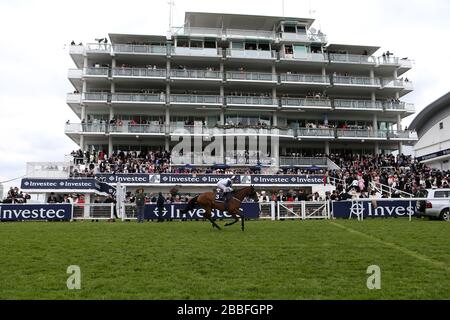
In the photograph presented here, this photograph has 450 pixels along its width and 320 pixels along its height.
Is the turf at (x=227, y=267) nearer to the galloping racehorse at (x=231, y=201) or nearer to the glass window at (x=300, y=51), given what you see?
the galloping racehorse at (x=231, y=201)

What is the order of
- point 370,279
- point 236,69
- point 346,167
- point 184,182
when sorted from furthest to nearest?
point 236,69, point 346,167, point 184,182, point 370,279

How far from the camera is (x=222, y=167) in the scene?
47188 mm

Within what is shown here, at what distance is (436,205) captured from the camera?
22.7 m

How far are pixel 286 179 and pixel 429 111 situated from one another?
1287 inches

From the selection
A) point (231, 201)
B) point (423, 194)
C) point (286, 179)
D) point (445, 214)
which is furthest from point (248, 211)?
point (286, 179)

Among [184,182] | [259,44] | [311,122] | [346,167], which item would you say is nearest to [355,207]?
[184,182]

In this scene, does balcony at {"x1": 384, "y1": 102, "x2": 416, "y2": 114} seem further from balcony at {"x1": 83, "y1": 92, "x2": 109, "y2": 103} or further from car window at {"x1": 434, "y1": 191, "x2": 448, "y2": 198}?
car window at {"x1": 434, "y1": 191, "x2": 448, "y2": 198}

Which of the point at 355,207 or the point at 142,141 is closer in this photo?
the point at 355,207

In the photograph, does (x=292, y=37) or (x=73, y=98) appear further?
(x=292, y=37)

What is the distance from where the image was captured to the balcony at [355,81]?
2140 inches

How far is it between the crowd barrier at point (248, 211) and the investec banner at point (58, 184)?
6067mm

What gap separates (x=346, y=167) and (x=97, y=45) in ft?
103

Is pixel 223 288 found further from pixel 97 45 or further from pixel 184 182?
pixel 97 45

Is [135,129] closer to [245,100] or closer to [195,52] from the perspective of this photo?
[195,52]
